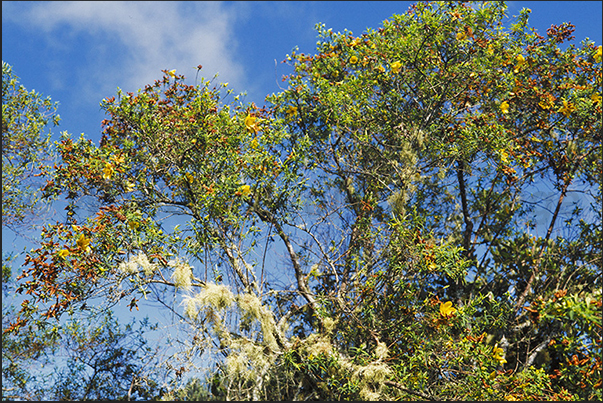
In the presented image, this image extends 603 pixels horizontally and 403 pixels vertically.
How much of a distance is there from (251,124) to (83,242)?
68.0 inches

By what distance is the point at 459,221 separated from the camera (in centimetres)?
598

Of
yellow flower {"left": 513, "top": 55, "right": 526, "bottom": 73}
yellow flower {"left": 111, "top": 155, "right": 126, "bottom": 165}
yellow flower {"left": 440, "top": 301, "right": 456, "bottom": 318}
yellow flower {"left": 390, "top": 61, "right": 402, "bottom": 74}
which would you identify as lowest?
yellow flower {"left": 440, "top": 301, "right": 456, "bottom": 318}

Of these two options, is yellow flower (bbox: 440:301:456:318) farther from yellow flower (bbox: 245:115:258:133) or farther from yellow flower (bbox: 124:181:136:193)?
yellow flower (bbox: 124:181:136:193)

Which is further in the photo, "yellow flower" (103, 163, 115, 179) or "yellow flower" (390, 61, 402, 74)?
"yellow flower" (390, 61, 402, 74)

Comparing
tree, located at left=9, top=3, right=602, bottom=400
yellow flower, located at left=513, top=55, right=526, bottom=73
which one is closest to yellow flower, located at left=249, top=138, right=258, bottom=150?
tree, located at left=9, top=3, right=602, bottom=400

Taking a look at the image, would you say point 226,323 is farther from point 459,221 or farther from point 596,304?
point 459,221

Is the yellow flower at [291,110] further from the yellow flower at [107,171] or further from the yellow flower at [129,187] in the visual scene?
the yellow flower at [107,171]

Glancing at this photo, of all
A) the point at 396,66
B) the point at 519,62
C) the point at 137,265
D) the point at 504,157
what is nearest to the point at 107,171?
the point at 137,265

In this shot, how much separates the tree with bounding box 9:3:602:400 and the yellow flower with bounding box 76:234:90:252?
5 centimetres

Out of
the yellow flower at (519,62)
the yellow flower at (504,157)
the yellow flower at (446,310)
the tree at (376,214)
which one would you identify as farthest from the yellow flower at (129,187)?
the yellow flower at (519,62)

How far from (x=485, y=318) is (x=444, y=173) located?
153 cm

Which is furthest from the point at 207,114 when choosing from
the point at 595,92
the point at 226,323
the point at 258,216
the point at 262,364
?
the point at 595,92

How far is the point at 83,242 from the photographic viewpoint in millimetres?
3865

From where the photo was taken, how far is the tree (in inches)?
157
